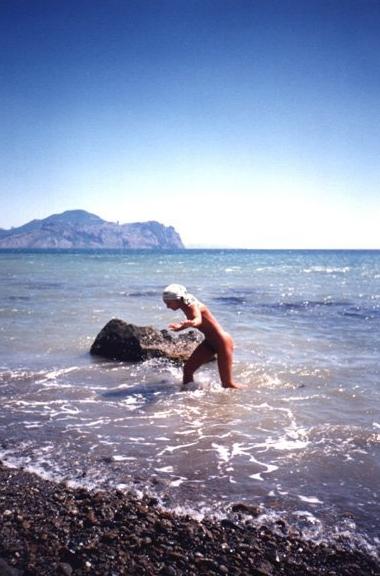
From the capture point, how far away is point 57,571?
10.7 feet

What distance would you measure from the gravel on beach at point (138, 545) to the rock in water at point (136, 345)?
6308mm

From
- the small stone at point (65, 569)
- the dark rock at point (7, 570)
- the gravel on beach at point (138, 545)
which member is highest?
the dark rock at point (7, 570)

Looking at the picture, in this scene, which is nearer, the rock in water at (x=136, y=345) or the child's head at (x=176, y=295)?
the child's head at (x=176, y=295)

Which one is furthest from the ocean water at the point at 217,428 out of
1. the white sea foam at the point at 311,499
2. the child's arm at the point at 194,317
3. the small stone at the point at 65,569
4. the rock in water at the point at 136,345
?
the child's arm at the point at 194,317

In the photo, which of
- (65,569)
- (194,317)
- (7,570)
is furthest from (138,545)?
(194,317)

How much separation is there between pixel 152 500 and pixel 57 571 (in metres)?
1.28

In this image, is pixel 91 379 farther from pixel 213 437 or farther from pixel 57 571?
pixel 57 571

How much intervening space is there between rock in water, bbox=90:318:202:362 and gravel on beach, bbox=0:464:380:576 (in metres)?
6.31

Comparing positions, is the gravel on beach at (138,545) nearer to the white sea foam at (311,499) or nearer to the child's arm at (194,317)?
the white sea foam at (311,499)

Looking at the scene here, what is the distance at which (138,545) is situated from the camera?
11.8 ft

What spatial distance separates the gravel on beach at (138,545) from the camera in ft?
11.0

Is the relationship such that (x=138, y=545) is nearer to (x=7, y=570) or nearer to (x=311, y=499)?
(x=7, y=570)

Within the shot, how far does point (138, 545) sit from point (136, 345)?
7161 mm

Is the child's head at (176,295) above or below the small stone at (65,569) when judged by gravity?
above
